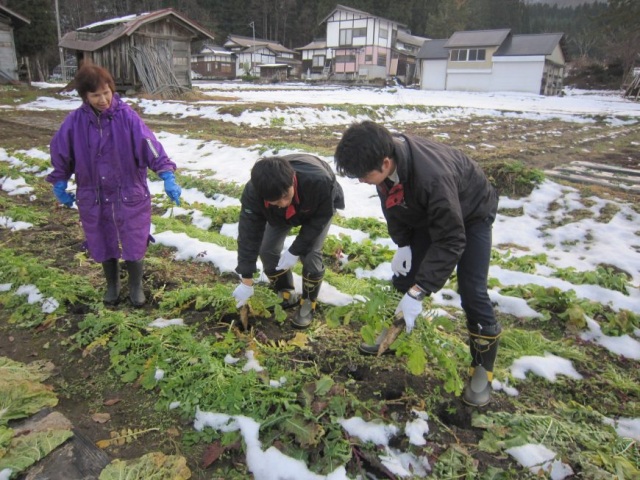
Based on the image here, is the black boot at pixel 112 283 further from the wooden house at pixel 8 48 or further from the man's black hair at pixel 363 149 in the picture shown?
the wooden house at pixel 8 48

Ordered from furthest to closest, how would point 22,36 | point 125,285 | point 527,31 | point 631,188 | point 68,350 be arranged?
point 527,31
point 22,36
point 631,188
point 125,285
point 68,350

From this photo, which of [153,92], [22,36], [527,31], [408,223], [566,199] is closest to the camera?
[408,223]

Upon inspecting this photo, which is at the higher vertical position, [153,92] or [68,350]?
[153,92]

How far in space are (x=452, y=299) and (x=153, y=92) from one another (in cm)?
1885

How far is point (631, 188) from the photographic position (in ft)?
24.4

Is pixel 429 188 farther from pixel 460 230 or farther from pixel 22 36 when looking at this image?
pixel 22 36

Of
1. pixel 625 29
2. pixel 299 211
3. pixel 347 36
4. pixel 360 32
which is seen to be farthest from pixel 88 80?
Result: pixel 625 29

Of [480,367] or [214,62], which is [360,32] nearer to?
[214,62]

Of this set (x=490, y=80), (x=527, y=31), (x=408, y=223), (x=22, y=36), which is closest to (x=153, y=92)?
(x=22, y=36)

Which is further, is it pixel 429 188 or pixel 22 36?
pixel 22 36

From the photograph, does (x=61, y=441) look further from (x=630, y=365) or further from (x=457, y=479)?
(x=630, y=365)

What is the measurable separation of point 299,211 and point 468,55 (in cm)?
4102

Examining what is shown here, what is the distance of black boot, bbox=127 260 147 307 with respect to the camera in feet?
11.2

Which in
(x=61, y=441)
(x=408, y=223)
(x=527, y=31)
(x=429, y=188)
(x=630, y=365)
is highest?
(x=527, y=31)
